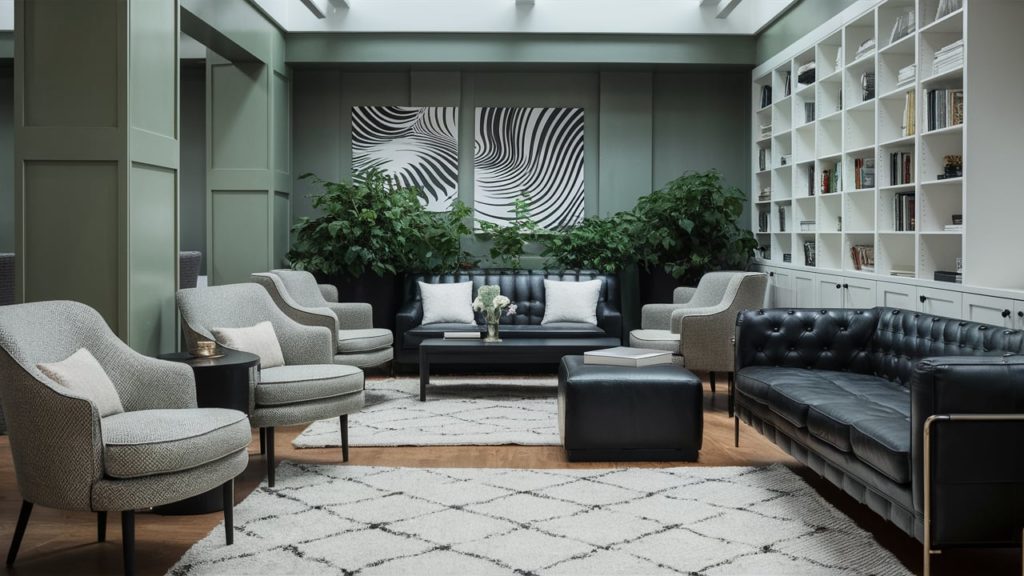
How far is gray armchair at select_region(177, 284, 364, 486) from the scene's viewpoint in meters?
4.29

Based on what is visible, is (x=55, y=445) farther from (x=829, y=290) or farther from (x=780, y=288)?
(x=780, y=288)

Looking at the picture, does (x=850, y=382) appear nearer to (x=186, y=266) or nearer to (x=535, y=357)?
(x=535, y=357)

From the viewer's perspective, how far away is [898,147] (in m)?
5.86

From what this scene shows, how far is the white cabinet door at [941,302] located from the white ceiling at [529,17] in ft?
12.5

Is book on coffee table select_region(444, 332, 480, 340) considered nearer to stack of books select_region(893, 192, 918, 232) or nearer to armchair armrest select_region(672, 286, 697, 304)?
armchair armrest select_region(672, 286, 697, 304)

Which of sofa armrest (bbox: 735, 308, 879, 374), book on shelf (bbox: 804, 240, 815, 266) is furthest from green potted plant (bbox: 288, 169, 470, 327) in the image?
sofa armrest (bbox: 735, 308, 879, 374)

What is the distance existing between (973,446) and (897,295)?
9.97 ft

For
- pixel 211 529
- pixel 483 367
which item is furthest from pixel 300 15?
pixel 211 529

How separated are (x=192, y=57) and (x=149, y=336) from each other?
472 cm

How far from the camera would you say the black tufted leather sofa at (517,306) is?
7.39 m

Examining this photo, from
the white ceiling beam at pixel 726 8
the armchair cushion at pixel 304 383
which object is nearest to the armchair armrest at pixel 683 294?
the white ceiling beam at pixel 726 8

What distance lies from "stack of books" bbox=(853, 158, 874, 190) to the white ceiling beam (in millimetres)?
1929

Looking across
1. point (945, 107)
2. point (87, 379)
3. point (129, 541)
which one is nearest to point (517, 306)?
point (945, 107)

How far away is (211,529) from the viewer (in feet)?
11.8
